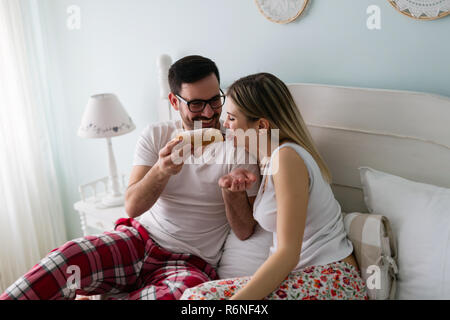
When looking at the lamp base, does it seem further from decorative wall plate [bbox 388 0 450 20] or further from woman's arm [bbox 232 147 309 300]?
decorative wall plate [bbox 388 0 450 20]

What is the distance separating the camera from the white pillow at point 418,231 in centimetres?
124

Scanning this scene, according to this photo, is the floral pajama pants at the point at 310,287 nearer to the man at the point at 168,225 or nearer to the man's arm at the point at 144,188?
the man at the point at 168,225

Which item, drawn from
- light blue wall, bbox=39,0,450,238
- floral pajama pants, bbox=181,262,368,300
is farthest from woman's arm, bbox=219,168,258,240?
light blue wall, bbox=39,0,450,238

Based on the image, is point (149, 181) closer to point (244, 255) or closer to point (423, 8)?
point (244, 255)

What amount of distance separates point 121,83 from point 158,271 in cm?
139

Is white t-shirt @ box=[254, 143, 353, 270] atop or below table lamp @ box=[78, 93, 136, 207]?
below

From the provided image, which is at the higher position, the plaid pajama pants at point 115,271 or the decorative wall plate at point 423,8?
the decorative wall plate at point 423,8

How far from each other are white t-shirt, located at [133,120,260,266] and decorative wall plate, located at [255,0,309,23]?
590 millimetres

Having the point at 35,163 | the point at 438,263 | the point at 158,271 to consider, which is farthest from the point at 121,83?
the point at 438,263

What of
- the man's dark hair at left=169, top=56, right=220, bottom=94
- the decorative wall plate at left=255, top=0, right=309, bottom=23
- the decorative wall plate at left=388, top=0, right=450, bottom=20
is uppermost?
the decorative wall plate at left=255, top=0, right=309, bottom=23

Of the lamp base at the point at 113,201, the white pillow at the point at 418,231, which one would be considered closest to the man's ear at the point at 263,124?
the white pillow at the point at 418,231

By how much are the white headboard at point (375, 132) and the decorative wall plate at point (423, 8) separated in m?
0.27

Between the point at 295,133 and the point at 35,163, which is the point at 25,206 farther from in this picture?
the point at 295,133

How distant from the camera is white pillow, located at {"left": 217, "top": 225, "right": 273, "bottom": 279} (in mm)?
1544
